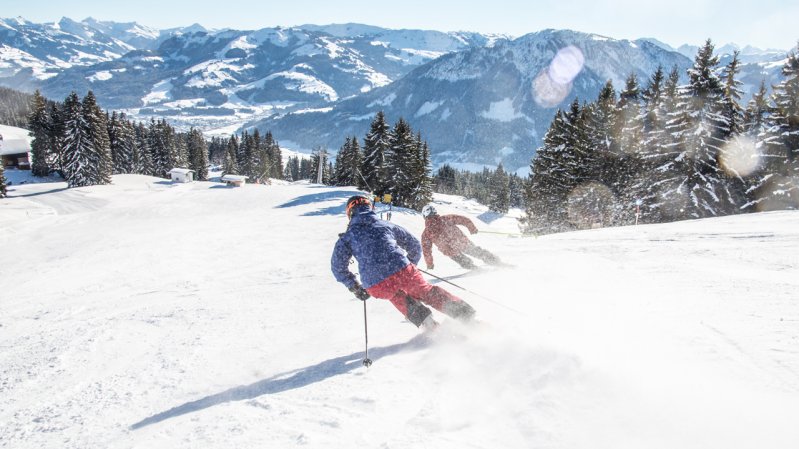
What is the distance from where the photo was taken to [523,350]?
14.5ft

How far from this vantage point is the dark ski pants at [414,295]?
5.34 meters

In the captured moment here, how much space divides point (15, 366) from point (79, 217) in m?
30.3

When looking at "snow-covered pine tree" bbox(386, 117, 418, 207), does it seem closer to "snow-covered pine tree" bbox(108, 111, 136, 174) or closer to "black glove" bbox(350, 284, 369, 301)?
"black glove" bbox(350, 284, 369, 301)

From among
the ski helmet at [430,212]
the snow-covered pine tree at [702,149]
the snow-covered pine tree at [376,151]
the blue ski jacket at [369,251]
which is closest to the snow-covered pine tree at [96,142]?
the snow-covered pine tree at [376,151]

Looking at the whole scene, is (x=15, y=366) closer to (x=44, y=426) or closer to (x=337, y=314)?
(x=44, y=426)

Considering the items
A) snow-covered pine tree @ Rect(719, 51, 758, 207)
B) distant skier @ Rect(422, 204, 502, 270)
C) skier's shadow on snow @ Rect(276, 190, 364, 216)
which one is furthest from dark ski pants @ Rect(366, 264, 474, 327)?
snow-covered pine tree @ Rect(719, 51, 758, 207)

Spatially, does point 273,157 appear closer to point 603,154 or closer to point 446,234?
point 603,154

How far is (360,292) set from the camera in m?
5.53

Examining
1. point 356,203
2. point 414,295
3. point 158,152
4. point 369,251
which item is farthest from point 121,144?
point 414,295

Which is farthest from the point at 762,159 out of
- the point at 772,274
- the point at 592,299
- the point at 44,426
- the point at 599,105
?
the point at 44,426

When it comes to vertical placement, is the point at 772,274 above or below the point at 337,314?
above

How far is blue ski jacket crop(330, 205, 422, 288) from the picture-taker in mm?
5605

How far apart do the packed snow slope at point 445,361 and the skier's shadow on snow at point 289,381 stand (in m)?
0.02

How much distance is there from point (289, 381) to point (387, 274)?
1795 millimetres
